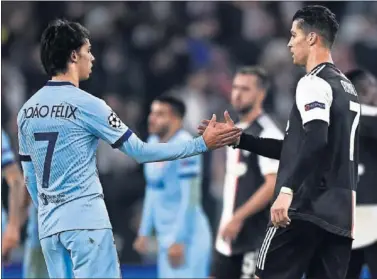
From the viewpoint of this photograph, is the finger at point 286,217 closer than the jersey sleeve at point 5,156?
Yes

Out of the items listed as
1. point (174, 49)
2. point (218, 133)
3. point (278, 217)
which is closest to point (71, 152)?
point (218, 133)

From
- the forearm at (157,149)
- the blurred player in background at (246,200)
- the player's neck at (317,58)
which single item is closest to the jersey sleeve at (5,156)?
the blurred player in background at (246,200)

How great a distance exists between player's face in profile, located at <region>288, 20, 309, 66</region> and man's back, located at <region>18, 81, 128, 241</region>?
1072mm

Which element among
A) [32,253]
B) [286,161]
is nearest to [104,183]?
[32,253]

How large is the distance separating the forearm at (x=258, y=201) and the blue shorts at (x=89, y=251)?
2290mm

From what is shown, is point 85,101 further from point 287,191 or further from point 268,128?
point 268,128

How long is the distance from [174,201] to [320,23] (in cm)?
359

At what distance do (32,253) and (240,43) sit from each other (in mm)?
7221

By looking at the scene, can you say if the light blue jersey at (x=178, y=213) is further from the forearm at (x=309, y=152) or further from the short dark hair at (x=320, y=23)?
the forearm at (x=309, y=152)

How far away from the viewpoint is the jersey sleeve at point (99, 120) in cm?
561

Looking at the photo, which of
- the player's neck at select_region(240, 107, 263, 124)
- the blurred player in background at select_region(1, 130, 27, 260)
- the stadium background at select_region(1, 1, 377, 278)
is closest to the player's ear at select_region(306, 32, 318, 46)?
the player's neck at select_region(240, 107, 263, 124)

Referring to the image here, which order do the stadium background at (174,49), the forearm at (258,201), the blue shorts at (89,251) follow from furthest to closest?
the stadium background at (174,49) < the forearm at (258,201) < the blue shorts at (89,251)

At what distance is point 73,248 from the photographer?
5.55 m

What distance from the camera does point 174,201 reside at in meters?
9.32
